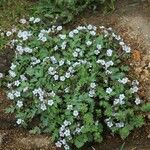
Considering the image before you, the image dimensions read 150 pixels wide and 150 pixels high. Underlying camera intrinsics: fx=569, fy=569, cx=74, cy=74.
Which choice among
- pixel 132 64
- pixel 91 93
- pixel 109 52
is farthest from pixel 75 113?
pixel 132 64

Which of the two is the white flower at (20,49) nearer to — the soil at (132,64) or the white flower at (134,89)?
the soil at (132,64)

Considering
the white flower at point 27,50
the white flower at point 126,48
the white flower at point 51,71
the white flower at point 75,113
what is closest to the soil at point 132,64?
the white flower at point 126,48

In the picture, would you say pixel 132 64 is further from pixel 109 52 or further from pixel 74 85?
pixel 74 85

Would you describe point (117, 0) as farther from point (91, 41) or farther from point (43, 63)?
point (43, 63)

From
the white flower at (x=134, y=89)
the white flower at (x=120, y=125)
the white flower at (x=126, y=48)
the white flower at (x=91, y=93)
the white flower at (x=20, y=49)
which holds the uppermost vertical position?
the white flower at (x=126, y=48)

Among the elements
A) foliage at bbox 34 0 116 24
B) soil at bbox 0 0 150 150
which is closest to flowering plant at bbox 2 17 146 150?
soil at bbox 0 0 150 150
